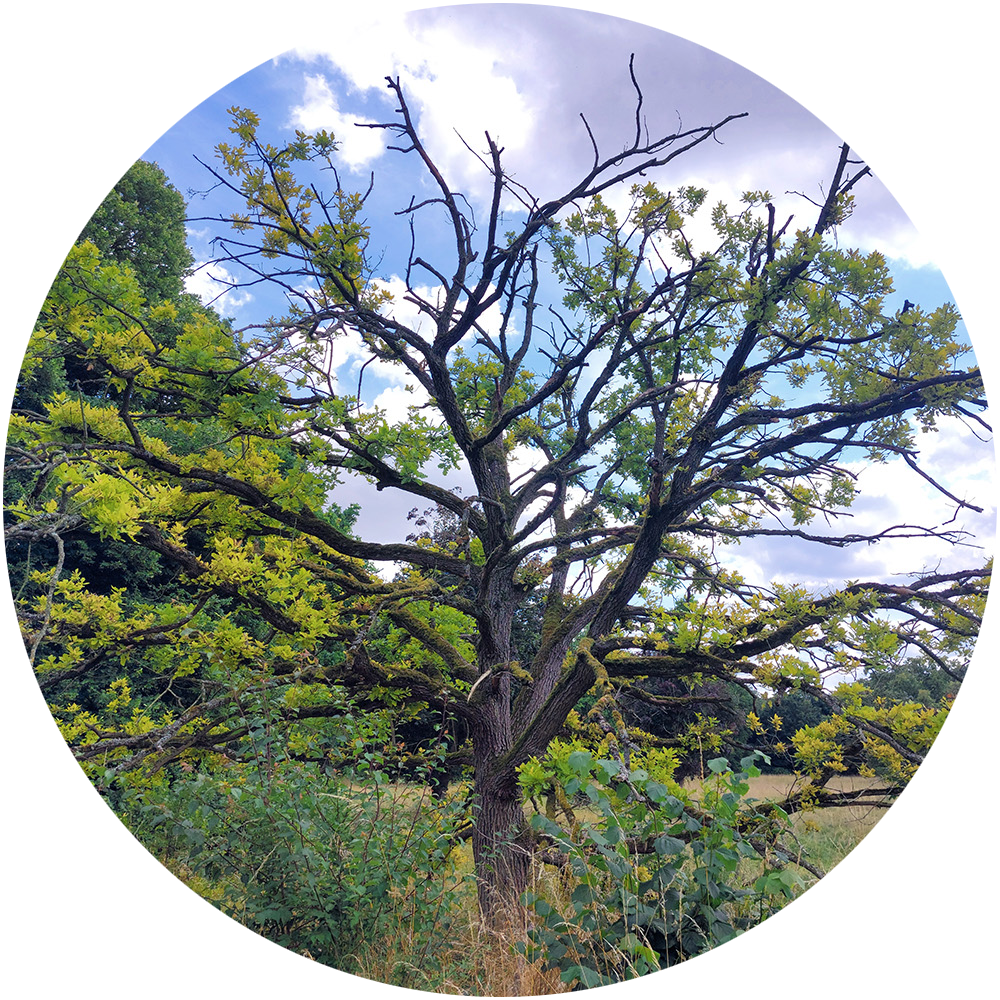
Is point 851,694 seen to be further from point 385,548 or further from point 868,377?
point 385,548

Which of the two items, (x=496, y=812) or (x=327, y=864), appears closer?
(x=327, y=864)

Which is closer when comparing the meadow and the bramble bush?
the meadow

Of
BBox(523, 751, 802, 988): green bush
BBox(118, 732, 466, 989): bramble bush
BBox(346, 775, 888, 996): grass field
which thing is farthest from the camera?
BBox(118, 732, 466, 989): bramble bush

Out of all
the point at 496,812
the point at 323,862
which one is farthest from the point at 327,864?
the point at 496,812

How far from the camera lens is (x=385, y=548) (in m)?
5.96

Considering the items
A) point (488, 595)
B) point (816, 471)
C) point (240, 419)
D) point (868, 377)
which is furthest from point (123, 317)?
point (816, 471)

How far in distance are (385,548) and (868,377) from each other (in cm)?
410

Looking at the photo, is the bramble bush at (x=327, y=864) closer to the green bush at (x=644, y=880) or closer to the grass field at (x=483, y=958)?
the grass field at (x=483, y=958)

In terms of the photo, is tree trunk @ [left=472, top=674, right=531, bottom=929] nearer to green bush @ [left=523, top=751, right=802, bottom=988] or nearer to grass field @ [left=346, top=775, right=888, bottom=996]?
grass field @ [left=346, top=775, right=888, bottom=996]

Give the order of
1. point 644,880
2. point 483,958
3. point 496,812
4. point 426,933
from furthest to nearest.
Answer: point 496,812, point 426,933, point 483,958, point 644,880

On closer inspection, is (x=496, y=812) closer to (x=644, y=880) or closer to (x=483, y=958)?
(x=483, y=958)

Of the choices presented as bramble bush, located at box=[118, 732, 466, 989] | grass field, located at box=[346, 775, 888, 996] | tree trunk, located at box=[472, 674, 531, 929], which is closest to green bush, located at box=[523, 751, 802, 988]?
grass field, located at box=[346, 775, 888, 996]

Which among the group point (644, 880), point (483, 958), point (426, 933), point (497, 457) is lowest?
point (426, 933)

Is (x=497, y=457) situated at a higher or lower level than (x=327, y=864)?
higher
